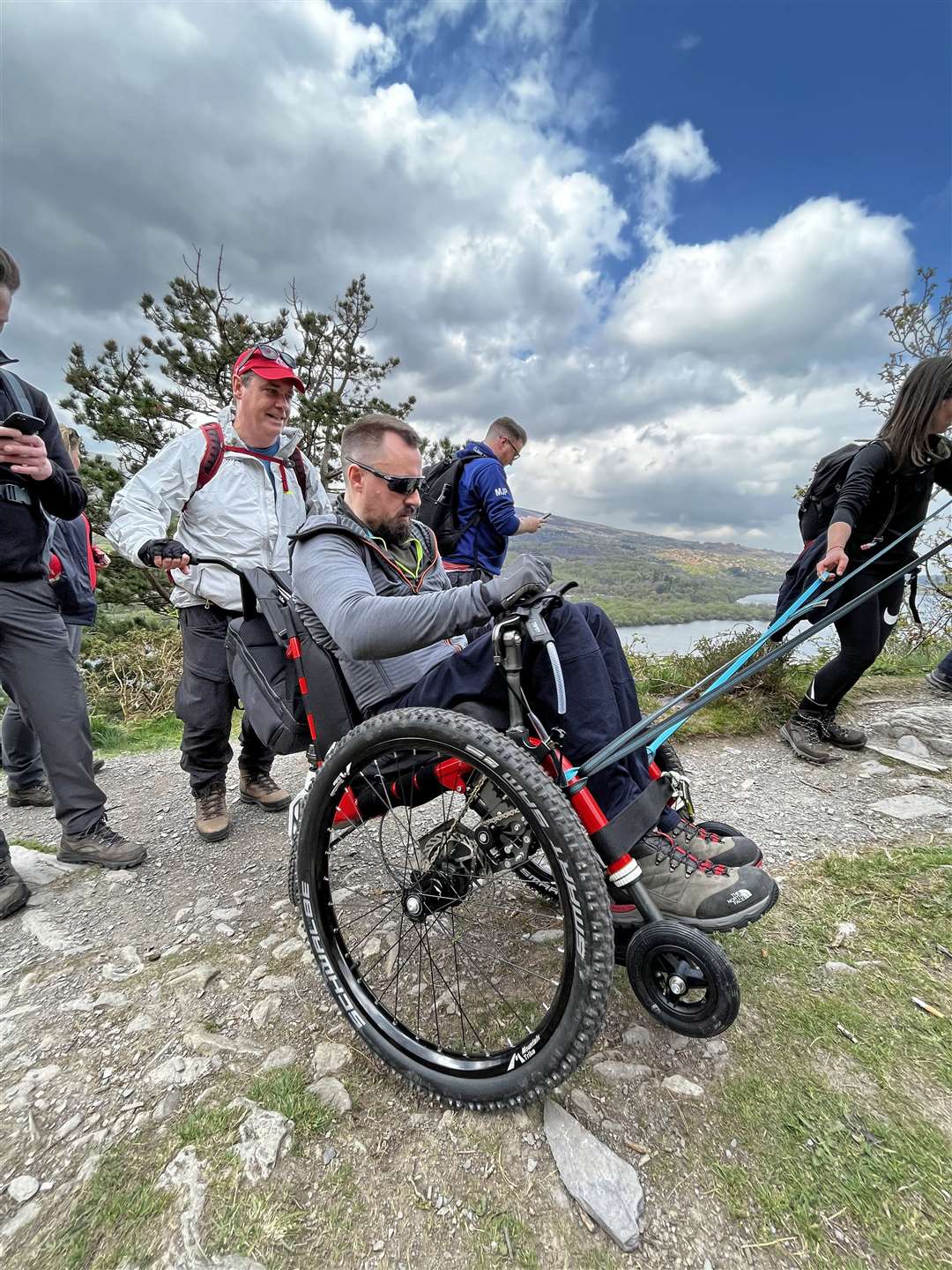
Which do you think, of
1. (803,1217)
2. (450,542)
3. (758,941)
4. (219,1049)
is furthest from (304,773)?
(803,1217)

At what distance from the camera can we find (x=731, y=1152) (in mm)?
1387

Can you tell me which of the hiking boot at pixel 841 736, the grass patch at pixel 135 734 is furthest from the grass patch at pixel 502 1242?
the grass patch at pixel 135 734

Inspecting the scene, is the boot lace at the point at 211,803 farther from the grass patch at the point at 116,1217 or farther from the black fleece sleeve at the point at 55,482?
the grass patch at the point at 116,1217

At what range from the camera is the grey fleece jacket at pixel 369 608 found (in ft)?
5.61

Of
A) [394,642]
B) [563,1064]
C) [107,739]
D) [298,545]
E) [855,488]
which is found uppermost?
[855,488]

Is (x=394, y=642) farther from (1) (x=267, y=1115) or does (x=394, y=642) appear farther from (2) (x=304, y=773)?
(2) (x=304, y=773)

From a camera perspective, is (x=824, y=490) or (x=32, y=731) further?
(x=824, y=490)

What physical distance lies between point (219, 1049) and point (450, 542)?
365 centimetres

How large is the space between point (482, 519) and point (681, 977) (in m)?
3.74

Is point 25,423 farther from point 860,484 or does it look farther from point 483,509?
point 860,484

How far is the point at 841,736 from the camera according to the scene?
412 centimetres

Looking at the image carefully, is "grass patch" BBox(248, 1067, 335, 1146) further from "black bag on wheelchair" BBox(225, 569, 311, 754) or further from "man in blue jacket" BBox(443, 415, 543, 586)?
"man in blue jacket" BBox(443, 415, 543, 586)

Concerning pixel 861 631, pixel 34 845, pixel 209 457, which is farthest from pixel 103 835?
pixel 861 631

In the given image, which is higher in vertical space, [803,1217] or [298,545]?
[298,545]
